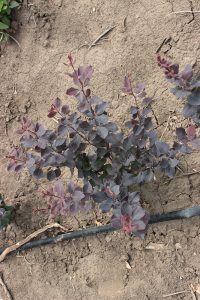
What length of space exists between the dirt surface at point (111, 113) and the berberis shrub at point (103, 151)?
0.43m

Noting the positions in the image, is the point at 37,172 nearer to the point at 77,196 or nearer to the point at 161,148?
the point at 77,196

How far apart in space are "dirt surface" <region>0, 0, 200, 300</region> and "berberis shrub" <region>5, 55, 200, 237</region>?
43 cm

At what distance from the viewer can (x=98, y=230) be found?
2.71 m

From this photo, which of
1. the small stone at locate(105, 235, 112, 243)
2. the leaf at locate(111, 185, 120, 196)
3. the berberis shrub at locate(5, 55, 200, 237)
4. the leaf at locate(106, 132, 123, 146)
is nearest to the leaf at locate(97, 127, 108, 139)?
the berberis shrub at locate(5, 55, 200, 237)

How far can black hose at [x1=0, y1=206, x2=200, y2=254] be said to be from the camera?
2545 millimetres

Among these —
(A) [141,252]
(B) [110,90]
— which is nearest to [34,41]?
(B) [110,90]

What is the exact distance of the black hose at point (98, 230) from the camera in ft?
8.35

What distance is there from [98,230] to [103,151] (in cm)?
65

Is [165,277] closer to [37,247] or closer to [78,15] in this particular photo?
[37,247]

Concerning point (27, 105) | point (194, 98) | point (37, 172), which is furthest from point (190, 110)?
point (27, 105)

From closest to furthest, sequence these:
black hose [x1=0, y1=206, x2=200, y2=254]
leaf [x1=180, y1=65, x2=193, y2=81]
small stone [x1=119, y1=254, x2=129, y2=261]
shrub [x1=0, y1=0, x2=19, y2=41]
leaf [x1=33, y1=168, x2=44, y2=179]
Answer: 1. leaf [x1=180, y1=65, x2=193, y2=81]
2. leaf [x1=33, y1=168, x2=44, y2=179]
3. black hose [x1=0, y1=206, x2=200, y2=254]
4. small stone [x1=119, y1=254, x2=129, y2=261]
5. shrub [x1=0, y1=0, x2=19, y2=41]

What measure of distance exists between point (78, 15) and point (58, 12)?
0.48 feet

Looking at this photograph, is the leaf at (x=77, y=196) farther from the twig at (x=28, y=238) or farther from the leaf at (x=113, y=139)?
the twig at (x=28, y=238)

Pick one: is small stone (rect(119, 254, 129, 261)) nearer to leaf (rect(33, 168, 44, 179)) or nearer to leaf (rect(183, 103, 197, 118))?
leaf (rect(33, 168, 44, 179))
